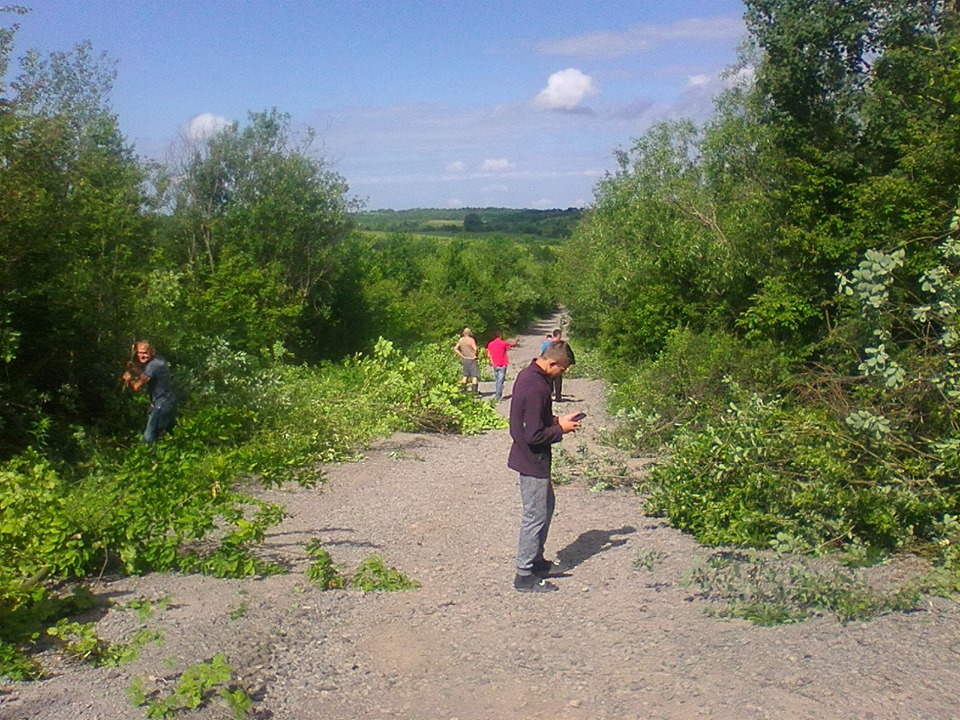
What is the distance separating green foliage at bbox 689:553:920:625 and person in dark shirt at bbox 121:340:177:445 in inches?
269

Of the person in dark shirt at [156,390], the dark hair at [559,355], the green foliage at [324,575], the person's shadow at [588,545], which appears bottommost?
the person's shadow at [588,545]

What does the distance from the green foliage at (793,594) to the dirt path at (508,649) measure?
6.1 inches

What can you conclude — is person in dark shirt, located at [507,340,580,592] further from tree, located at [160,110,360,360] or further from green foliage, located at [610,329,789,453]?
tree, located at [160,110,360,360]

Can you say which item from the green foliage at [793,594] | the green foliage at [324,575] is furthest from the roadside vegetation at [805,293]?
the green foliage at [324,575]

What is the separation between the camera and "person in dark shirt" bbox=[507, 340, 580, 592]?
768 centimetres

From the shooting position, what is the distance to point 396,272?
51188mm

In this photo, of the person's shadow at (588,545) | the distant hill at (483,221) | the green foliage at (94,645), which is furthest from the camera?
the distant hill at (483,221)

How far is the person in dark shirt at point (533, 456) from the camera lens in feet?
25.2

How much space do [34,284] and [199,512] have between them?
568 centimetres

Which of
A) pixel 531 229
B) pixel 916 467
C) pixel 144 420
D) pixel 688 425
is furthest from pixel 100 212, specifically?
pixel 531 229

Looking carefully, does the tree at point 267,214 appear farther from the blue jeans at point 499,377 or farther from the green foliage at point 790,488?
the green foliage at point 790,488

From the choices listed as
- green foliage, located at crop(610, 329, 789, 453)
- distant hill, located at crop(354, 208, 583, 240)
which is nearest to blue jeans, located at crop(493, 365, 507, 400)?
green foliage, located at crop(610, 329, 789, 453)

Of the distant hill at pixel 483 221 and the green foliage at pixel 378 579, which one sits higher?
the distant hill at pixel 483 221

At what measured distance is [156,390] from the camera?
11.6m
